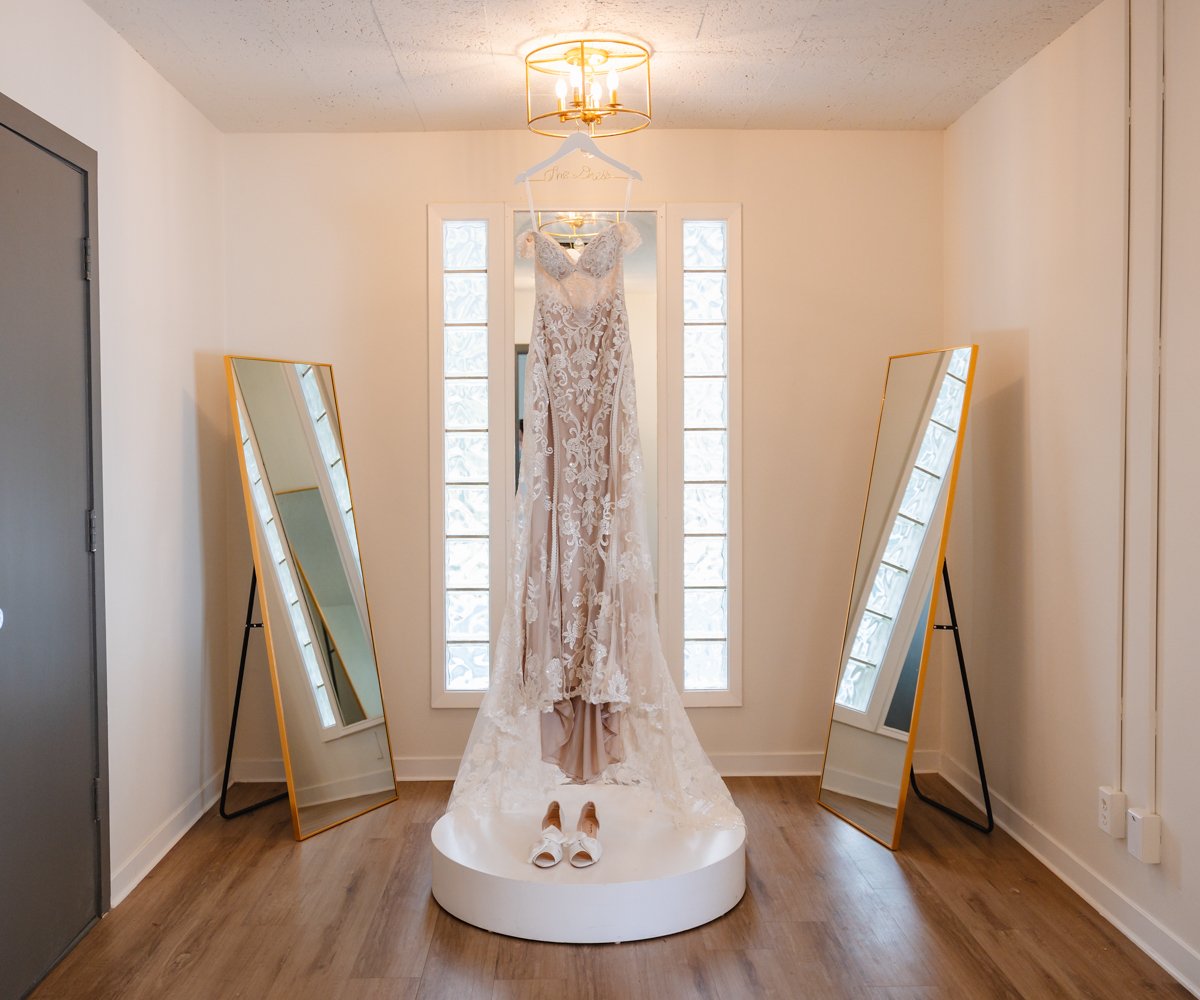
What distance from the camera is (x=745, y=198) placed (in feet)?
14.5

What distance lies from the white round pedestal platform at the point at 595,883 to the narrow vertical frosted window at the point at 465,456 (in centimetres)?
116

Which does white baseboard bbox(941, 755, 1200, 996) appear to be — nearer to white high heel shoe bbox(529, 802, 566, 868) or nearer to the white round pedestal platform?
the white round pedestal platform

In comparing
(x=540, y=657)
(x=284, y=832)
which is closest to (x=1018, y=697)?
(x=540, y=657)

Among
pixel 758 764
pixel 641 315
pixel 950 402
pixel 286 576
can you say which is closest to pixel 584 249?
pixel 641 315

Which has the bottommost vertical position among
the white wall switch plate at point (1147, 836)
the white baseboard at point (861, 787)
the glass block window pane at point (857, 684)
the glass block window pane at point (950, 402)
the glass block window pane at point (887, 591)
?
the white baseboard at point (861, 787)

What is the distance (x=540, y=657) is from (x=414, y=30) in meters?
2.03

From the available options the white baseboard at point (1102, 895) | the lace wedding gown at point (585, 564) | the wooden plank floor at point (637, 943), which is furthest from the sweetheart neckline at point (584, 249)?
the white baseboard at point (1102, 895)

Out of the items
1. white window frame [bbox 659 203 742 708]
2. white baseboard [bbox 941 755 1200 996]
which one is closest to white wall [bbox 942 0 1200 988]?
white baseboard [bbox 941 755 1200 996]

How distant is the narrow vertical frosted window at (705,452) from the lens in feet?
14.5

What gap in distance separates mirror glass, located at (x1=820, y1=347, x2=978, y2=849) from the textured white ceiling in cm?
102

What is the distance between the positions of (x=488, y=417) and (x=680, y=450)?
821 millimetres

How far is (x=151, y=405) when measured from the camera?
11.6 feet

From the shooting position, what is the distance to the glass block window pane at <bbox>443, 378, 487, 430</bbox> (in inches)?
173

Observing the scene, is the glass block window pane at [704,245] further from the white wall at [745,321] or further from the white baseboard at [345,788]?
the white baseboard at [345,788]
